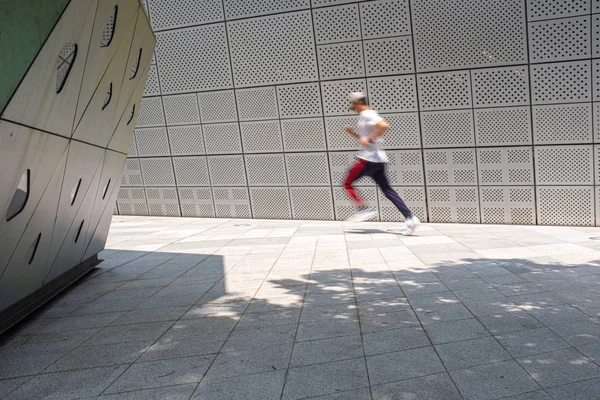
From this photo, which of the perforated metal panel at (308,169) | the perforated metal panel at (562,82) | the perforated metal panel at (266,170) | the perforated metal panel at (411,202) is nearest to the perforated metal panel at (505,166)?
the perforated metal panel at (562,82)

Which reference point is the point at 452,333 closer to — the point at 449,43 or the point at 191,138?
the point at 449,43

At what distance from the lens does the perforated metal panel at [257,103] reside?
32.1ft

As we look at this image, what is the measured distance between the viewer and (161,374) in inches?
123

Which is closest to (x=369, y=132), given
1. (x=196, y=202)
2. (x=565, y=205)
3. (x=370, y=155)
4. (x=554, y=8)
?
(x=370, y=155)

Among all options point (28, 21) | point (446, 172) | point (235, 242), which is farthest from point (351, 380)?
point (446, 172)

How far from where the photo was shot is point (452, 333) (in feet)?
11.5

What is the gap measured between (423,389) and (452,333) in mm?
904

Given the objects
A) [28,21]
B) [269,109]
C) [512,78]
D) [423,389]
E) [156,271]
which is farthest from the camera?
[269,109]

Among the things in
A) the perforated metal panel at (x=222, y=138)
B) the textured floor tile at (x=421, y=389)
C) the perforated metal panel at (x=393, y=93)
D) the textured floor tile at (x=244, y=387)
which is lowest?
the textured floor tile at (x=421, y=389)

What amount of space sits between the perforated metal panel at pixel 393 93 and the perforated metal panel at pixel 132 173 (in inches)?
228

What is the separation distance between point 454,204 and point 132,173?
741 centimetres

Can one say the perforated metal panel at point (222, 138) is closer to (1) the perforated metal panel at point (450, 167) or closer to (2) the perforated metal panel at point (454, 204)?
(1) the perforated metal panel at point (450, 167)

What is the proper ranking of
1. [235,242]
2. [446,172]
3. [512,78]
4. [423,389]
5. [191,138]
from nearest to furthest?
[423,389] < [235,242] < [512,78] < [446,172] < [191,138]

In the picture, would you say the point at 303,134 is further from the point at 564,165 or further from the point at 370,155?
the point at 564,165
